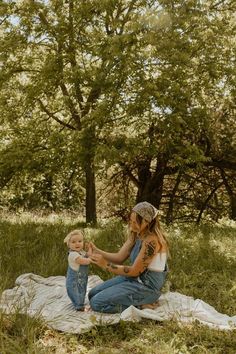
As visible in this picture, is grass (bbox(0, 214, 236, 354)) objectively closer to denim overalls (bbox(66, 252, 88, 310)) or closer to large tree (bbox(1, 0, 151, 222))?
denim overalls (bbox(66, 252, 88, 310))

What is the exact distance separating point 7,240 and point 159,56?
4704mm

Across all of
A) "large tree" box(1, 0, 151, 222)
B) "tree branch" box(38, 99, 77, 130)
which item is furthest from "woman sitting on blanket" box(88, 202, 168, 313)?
"tree branch" box(38, 99, 77, 130)

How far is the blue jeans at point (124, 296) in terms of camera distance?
4.96 m

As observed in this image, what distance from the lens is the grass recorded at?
4125 mm

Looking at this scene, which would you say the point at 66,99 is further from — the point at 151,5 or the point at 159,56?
the point at 151,5

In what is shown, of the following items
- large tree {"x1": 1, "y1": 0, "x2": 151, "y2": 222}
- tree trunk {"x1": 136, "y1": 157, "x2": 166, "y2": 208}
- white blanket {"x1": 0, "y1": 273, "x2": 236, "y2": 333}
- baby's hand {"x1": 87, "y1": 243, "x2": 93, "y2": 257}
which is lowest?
white blanket {"x1": 0, "y1": 273, "x2": 236, "y2": 333}

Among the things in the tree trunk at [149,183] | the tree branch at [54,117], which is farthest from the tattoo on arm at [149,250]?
the tree trunk at [149,183]

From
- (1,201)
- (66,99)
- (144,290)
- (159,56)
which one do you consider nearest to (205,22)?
(159,56)

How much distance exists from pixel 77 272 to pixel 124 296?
1.88 ft

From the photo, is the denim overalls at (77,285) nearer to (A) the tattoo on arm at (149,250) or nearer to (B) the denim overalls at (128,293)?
(B) the denim overalls at (128,293)

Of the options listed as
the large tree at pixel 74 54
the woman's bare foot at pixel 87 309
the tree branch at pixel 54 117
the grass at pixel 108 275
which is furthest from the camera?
the tree branch at pixel 54 117

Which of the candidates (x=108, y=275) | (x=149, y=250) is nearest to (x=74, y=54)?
(x=108, y=275)

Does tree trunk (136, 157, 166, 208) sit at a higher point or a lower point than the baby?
higher

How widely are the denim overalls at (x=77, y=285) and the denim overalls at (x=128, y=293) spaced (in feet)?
0.45
